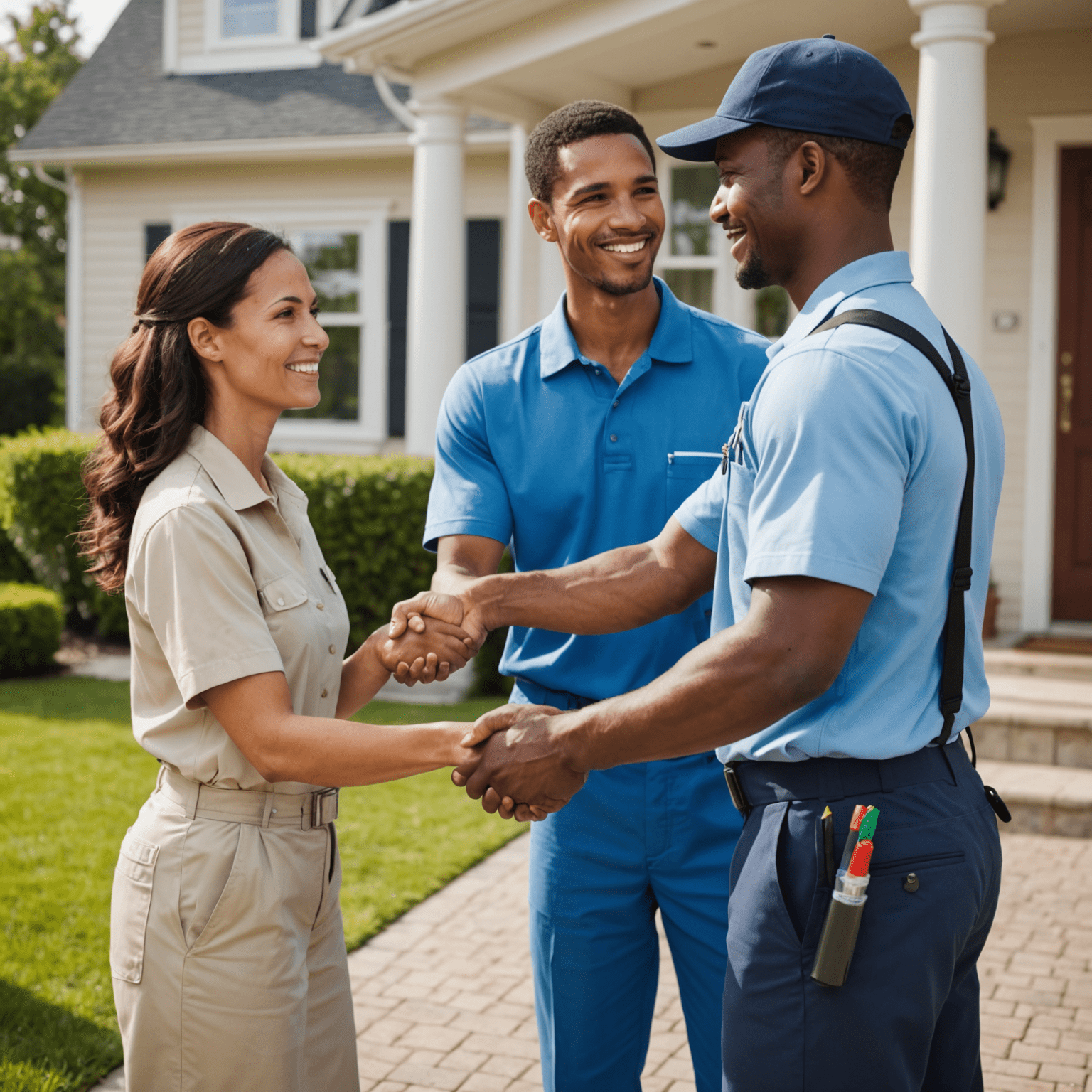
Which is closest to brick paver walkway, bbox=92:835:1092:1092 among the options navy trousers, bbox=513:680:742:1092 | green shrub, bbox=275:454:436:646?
navy trousers, bbox=513:680:742:1092

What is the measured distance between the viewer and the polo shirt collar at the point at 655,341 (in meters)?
2.80

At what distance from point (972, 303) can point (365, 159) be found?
709cm

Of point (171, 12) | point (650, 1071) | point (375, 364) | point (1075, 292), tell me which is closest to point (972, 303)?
point (1075, 292)

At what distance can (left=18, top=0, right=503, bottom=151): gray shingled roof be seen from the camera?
11.9 metres

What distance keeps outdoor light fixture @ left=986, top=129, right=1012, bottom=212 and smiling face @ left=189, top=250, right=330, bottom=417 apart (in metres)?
6.75

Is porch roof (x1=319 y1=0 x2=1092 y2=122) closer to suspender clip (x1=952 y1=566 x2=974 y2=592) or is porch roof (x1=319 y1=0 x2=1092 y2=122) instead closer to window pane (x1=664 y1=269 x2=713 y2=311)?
window pane (x1=664 y1=269 x2=713 y2=311)

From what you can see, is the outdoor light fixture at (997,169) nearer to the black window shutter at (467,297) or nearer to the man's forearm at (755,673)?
the black window shutter at (467,297)

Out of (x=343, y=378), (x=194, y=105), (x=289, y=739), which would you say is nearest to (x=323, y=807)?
(x=289, y=739)

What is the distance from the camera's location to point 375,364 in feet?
39.3

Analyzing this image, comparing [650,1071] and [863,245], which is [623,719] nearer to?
[863,245]

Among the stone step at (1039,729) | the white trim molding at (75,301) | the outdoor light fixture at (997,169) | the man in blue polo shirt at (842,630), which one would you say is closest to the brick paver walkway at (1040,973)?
the stone step at (1039,729)

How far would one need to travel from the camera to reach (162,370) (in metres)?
2.35

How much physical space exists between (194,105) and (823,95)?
12.1m

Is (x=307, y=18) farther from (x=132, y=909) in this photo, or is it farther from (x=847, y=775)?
(x=847, y=775)
